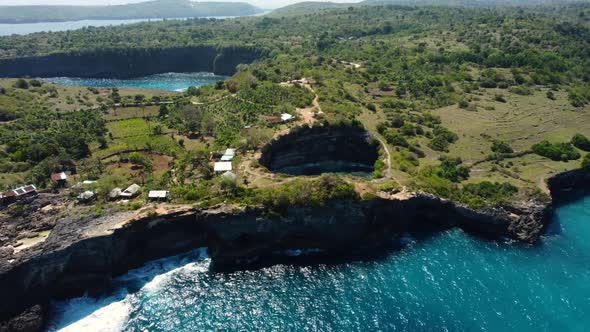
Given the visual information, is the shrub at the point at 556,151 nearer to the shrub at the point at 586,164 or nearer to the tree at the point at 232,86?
the shrub at the point at 586,164

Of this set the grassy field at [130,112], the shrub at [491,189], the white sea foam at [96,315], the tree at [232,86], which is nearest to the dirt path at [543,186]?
the shrub at [491,189]

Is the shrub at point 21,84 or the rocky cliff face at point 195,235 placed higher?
the shrub at point 21,84

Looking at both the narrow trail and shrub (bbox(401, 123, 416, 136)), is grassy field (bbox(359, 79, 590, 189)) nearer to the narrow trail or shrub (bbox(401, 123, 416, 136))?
the narrow trail

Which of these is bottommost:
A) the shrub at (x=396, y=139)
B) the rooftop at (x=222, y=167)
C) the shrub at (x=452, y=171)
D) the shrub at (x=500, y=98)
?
the shrub at (x=452, y=171)

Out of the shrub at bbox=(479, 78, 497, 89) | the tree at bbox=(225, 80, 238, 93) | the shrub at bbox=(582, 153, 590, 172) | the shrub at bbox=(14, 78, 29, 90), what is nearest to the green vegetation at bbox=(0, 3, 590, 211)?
the shrub at bbox=(14, 78, 29, 90)

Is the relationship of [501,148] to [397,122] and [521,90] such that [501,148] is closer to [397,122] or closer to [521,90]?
[397,122]
